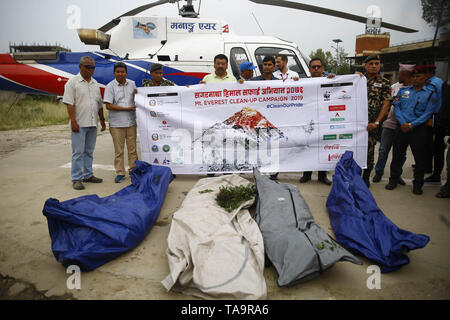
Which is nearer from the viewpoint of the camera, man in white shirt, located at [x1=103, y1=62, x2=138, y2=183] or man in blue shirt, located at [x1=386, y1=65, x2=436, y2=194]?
man in blue shirt, located at [x1=386, y1=65, x2=436, y2=194]

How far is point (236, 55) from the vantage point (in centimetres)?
629

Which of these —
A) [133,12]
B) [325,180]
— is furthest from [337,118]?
[133,12]

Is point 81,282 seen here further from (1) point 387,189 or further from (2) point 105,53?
(2) point 105,53

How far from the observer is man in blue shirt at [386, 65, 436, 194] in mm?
3994

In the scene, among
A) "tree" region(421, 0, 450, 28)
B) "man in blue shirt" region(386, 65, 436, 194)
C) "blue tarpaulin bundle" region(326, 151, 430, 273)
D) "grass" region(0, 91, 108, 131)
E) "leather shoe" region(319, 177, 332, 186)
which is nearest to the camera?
"tree" region(421, 0, 450, 28)

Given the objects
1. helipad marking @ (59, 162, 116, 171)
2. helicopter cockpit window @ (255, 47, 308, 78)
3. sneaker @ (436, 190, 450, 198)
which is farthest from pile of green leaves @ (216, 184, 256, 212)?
helicopter cockpit window @ (255, 47, 308, 78)

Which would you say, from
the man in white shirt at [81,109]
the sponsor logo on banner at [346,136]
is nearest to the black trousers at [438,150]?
the sponsor logo on banner at [346,136]

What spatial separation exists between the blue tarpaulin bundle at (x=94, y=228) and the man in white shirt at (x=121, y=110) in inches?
69.6

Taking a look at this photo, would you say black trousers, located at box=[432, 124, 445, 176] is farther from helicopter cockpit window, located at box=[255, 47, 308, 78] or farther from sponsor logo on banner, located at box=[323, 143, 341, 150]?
helicopter cockpit window, located at box=[255, 47, 308, 78]

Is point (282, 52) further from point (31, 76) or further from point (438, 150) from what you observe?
point (31, 76)

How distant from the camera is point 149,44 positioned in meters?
6.29

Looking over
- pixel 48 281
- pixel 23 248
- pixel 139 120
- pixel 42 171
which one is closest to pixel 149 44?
pixel 139 120

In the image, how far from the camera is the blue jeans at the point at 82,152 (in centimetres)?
454

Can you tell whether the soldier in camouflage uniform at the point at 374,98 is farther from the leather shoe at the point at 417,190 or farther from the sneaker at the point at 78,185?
the sneaker at the point at 78,185
